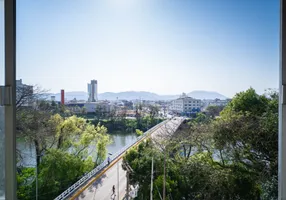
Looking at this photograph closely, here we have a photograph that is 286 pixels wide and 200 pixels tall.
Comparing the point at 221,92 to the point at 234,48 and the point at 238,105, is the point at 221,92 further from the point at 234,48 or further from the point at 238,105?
the point at 234,48

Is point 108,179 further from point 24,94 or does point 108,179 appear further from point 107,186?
point 24,94

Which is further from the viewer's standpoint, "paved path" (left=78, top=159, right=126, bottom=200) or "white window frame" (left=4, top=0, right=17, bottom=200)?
"paved path" (left=78, top=159, right=126, bottom=200)

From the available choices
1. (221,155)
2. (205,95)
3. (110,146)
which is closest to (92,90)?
(110,146)

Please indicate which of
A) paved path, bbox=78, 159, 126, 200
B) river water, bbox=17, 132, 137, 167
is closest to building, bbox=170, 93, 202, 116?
river water, bbox=17, 132, 137, 167

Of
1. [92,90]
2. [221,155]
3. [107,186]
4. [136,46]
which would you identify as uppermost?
[136,46]

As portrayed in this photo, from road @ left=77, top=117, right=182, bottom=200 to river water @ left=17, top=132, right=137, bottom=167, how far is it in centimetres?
9

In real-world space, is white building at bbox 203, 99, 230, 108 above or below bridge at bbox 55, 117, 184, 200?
A: above

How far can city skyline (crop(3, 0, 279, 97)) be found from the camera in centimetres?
126

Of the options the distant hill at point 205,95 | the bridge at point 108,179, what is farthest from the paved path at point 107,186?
the distant hill at point 205,95

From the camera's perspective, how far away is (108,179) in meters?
1.26

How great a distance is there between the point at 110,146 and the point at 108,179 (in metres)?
0.19

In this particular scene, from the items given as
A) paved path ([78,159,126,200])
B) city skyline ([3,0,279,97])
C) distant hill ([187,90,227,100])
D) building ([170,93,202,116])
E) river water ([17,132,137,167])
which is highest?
city skyline ([3,0,279,97])

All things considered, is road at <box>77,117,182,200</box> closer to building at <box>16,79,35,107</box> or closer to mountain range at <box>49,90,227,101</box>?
mountain range at <box>49,90,227,101</box>

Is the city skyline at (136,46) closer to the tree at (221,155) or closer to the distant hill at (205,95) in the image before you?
the distant hill at (205,95)
